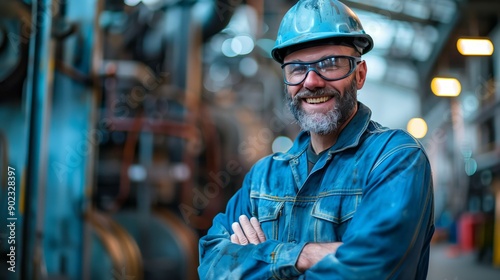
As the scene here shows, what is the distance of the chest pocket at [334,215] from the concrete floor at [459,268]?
6.31m

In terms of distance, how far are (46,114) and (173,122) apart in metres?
3.37

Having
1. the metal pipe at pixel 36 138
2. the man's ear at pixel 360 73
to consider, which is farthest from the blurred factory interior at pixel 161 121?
the man's ear at pixel 360 73

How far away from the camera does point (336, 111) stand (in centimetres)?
188

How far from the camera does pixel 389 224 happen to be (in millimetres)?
1573

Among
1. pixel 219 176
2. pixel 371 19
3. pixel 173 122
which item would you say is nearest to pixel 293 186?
pixel 173 122

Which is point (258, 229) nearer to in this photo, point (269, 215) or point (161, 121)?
point (269, 215)

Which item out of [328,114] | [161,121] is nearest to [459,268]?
[161,121]

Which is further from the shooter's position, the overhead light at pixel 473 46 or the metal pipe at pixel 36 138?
the overhead light at pixel 473 46

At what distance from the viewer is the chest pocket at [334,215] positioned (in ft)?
5.80

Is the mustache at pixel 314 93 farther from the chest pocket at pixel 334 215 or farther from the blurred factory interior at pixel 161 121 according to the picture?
the blurred factory interior at pixel 161 121

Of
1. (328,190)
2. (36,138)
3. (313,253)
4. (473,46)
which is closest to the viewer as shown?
(313,253)

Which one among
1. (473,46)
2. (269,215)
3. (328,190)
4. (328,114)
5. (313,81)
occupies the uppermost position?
(473,46)

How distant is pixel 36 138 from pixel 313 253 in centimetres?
225

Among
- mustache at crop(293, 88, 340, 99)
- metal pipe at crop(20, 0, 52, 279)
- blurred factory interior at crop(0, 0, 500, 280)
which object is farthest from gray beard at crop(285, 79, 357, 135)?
metal pipe at crop(20, 0, 52, 279)
